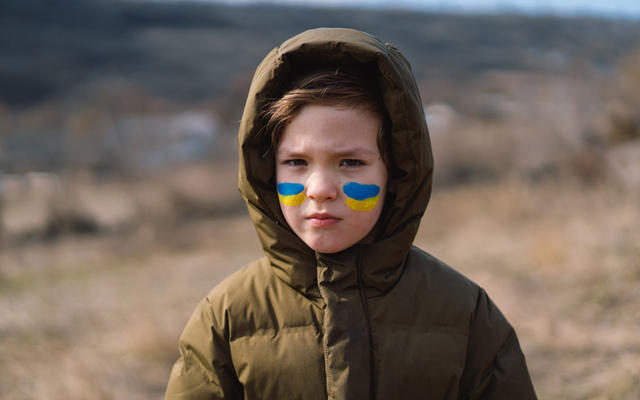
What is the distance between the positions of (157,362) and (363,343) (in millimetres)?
3214

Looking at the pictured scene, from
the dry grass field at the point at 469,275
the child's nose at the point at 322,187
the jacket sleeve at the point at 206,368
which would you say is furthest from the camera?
→ the dry grass field at the point at 469,275

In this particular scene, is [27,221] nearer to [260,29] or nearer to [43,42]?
[43,42]

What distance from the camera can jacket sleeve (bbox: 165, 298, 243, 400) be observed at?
63.7 inches

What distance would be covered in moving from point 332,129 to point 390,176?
11.0 inches

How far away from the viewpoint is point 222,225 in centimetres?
1346

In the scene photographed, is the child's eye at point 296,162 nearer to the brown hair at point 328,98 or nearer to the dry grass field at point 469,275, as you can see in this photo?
the brown hair at point 328,98

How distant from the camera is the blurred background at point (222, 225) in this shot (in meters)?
4.20

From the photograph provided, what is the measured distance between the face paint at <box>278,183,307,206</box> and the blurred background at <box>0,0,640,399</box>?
46 cm

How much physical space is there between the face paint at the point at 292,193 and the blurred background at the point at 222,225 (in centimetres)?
46

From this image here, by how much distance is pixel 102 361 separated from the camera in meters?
4.23

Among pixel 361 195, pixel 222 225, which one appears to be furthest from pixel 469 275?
pixel 222 225

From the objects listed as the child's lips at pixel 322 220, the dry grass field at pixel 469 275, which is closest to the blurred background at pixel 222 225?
the dry grass field at pixel 469 275

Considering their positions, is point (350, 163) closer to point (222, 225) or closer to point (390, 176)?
point (390, 176)

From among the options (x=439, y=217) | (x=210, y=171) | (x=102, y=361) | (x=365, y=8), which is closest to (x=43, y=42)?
(x=365, y=8)
